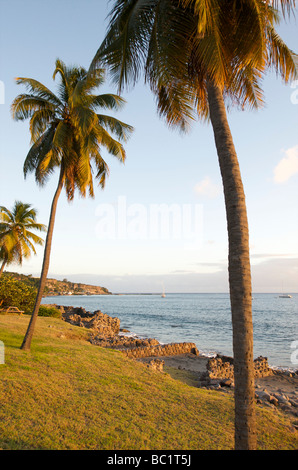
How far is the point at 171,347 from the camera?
61.4ft

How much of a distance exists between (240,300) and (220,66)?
3699 millimetres

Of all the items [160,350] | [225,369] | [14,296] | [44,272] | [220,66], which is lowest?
[160,350]

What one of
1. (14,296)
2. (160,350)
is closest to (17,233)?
(14,296)

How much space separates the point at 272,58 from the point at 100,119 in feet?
27.2

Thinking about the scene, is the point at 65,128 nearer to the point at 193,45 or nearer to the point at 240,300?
the point at 193,45

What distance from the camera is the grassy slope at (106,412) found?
4.98 meters

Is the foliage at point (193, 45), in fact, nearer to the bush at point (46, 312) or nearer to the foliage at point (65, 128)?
the foliage at point (65, 128)

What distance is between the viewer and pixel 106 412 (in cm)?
617

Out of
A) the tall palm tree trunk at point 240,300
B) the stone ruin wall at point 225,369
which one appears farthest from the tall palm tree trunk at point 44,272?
the tall palm tree trunk at point 240,300

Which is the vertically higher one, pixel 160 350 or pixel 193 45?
pixel 193 45

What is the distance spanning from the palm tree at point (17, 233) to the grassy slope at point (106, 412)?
58.4 ft

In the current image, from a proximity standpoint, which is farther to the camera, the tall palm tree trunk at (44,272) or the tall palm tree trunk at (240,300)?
the tall palm tree trunk at (44,272)

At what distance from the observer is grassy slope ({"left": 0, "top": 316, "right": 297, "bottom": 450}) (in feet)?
16.3
